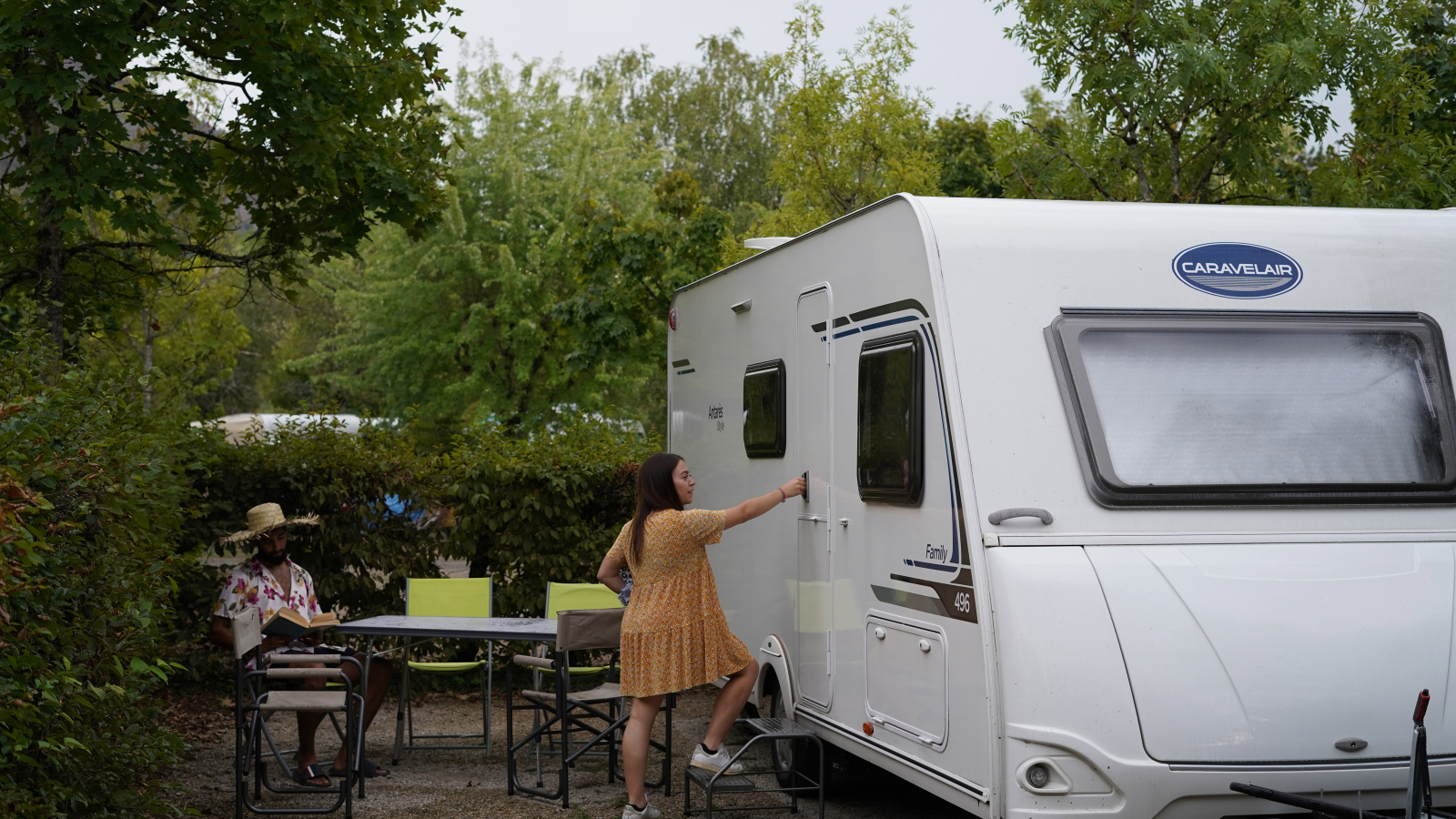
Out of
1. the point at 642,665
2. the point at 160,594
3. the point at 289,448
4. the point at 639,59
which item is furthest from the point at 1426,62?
the point at 639,59

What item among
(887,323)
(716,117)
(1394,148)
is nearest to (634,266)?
(1394,148)

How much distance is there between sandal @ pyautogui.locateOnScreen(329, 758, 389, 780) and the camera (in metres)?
6.91

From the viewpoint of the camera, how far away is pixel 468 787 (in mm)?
6957

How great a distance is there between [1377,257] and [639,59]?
3179cm

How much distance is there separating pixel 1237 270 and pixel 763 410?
255 centimetres

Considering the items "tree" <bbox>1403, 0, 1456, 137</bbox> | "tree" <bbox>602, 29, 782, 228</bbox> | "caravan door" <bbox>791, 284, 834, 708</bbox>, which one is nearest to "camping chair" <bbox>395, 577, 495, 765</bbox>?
"caravan door" <bbox>791, 284, 834, 708</bbox>

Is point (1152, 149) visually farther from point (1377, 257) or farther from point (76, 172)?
point (76, 172)

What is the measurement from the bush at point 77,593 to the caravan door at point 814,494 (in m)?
2.67

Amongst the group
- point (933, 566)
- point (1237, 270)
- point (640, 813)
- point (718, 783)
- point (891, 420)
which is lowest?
point (640, 813)

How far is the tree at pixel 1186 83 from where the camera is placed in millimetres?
8906

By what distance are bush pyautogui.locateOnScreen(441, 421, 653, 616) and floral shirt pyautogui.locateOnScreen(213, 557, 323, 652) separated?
8.51ft

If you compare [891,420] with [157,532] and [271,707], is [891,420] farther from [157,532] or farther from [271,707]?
[271,707]

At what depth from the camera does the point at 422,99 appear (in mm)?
9812

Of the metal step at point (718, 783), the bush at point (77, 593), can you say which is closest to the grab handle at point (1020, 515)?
the metal step at point (718, 783)
